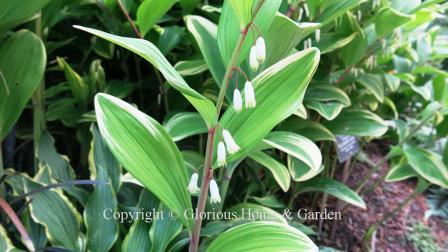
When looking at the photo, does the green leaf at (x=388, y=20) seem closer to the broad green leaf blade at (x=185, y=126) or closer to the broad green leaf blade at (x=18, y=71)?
the broad green leaf blade at (x=185, y=126)

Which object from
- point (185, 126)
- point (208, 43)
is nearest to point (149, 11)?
point (208, 43)

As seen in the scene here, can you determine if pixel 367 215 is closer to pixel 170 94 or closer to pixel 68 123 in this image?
pixel 170 94

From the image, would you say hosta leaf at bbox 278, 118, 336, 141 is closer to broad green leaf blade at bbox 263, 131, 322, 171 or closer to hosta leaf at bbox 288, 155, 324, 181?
hosta leaf at bbox 288, 155, 324, 181

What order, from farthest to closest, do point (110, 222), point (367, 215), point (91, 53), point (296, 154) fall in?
point (367, 215) → point (91, 53) → point (110, 222) → point (296, 154)

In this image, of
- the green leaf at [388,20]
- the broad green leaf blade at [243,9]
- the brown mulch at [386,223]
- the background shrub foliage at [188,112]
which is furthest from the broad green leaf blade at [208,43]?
the brown mulch at [386,223]

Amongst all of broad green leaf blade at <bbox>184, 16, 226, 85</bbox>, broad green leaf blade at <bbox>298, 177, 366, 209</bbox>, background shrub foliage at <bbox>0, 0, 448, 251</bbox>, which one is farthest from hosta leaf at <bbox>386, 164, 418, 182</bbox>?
broad green leaf blade at <bbox>184, 16, 226, 85</bbox>

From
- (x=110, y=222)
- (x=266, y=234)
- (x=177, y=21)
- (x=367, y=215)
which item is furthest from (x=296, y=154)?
(x=367, y=215)
